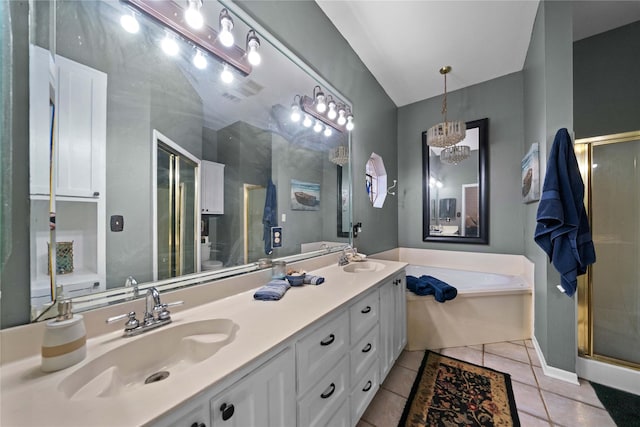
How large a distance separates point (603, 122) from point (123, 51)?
11.5ft

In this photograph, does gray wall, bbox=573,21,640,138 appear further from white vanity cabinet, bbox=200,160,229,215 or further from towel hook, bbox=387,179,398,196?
white vanity cabinet, bbox=200,160,229,215

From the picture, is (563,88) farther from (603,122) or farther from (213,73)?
(213,73)

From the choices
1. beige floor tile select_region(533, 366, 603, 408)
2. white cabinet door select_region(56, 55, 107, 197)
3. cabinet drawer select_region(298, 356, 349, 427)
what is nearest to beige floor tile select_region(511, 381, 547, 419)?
beige floor tile select_region(533, 366, 603, 408)

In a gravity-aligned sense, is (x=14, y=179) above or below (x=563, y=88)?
below

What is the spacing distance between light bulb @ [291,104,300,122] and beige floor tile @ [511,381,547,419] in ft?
7.87

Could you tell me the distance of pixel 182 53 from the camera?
1.10 metres

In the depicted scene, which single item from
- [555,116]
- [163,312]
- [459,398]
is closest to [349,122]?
[555,116]

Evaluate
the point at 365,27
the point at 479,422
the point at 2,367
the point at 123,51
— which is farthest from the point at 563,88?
the point at 2,367

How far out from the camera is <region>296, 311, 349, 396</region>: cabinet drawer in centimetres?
88

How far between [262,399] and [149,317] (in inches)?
19.5

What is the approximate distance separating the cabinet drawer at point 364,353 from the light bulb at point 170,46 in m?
1.65

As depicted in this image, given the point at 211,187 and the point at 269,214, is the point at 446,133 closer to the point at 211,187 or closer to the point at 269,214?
the point at 269,214

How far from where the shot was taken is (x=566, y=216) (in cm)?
154

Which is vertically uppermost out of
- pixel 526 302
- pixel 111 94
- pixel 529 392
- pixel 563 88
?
pixel 563 88
